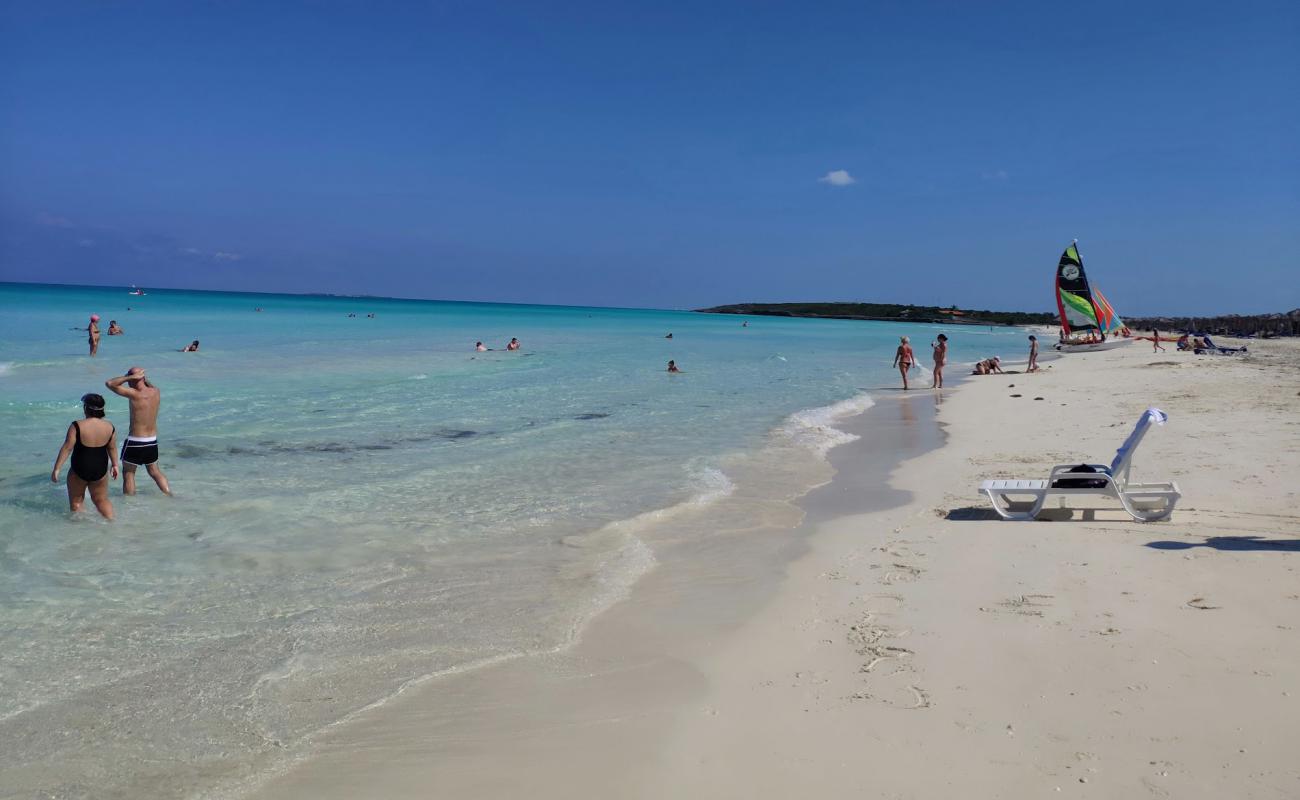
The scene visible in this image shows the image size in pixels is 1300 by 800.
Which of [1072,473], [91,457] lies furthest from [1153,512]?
[91,457]

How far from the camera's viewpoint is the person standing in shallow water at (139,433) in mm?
8922

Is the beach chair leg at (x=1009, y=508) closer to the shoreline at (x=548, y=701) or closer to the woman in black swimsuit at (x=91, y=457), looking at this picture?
the shoreline at (x=548, y=701)

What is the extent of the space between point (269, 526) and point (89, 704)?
3.58m

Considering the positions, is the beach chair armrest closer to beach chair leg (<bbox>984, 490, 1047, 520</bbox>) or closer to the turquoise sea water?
beach chair leg (<bbox>984, 490, 1047, 520</bbox>)

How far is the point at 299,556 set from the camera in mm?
6859

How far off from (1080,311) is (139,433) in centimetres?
4191

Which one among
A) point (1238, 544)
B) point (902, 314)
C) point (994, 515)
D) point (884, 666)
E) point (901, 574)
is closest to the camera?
point (884, 666)

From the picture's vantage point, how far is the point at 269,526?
7.77m

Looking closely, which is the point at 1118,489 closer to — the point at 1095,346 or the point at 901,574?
the point at 901,574

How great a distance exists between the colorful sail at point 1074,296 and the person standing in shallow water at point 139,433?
129ft

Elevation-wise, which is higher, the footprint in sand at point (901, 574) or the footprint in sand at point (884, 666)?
the footprint in sand at point (901, 574)

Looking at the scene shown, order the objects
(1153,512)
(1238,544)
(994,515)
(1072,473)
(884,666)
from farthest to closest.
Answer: (994,515) → (1072,473) → (1153,512) → (1238,544) → (884,666)

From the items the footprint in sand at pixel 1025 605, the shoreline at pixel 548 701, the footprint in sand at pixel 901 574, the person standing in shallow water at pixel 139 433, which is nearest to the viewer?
the shoreline at pixel 548 701

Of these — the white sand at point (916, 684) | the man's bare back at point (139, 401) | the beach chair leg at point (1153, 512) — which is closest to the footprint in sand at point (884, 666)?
the white sand at point (916, 684)
